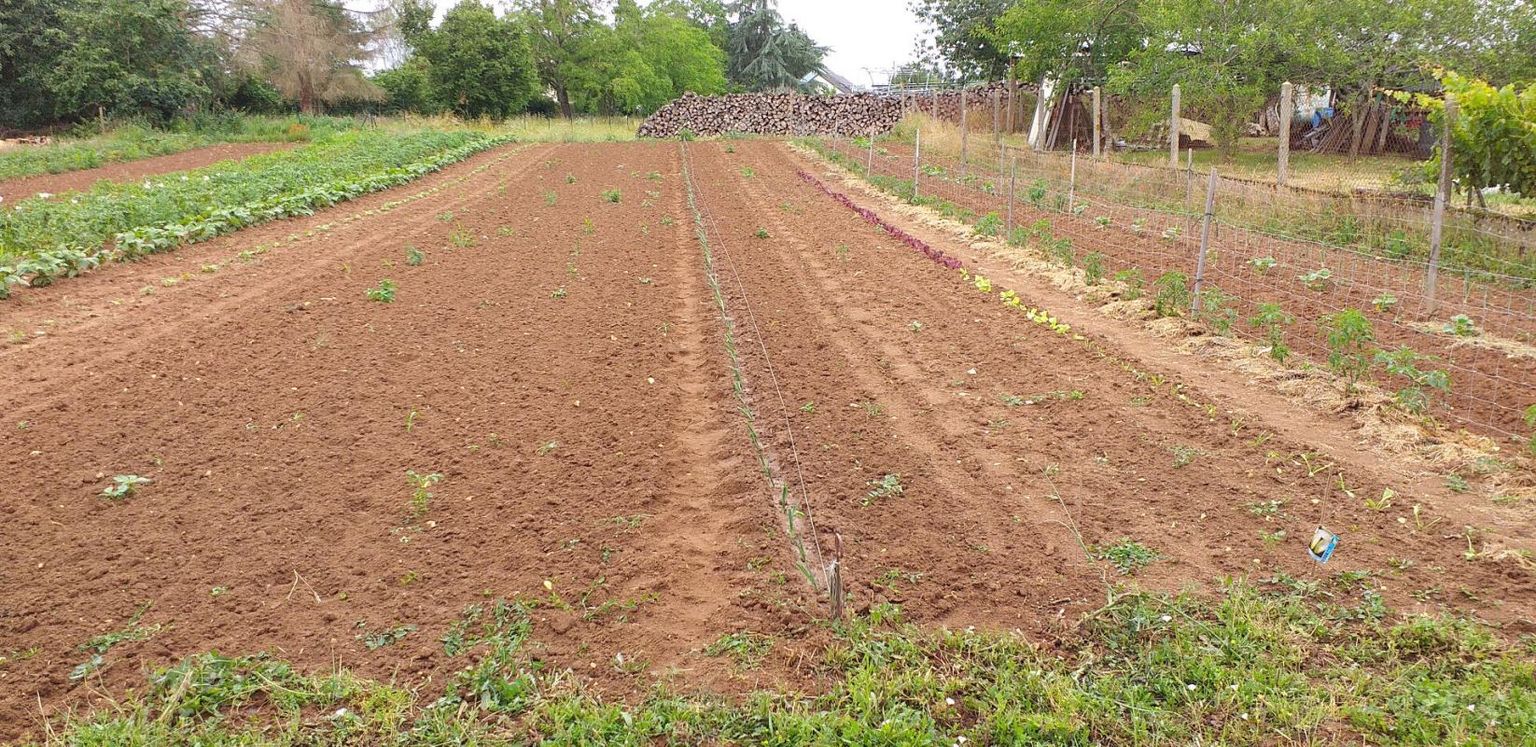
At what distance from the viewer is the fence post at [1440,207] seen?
7.43m

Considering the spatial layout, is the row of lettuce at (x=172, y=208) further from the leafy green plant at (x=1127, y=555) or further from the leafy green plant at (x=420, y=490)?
the leafy green plant at (x=1127, y=555)

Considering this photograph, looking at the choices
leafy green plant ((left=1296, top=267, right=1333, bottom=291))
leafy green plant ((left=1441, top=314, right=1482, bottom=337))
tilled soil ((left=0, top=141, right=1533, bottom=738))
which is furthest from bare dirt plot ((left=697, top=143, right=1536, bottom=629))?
leafy green plant ((left=1296, top=267, right=1333, bottom=291))

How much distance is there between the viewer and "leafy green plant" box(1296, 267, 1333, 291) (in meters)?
8.30

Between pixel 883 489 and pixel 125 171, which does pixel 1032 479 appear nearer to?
pixel 883 489

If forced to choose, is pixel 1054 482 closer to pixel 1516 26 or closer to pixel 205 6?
pixel 1516 26

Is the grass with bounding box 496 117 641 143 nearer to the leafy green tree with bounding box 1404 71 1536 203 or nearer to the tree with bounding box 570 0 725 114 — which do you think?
the tree with bounding box 570 0 725 114

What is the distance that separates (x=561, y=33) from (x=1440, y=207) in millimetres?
50661

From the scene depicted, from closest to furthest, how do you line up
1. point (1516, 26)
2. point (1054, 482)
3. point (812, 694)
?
point (812, 694)
point (1054, 482)
point (1516, 26)

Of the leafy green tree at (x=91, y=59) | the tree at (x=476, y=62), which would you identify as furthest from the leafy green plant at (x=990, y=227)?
the tree at (x=476, y=62)

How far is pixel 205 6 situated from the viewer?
34000 millimetres

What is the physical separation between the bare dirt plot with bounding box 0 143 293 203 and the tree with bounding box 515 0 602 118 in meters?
24.7

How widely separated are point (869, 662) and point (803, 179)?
55.5 ft

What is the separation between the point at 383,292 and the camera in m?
8.50

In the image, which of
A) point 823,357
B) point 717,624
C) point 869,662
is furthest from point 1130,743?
point 823,357
